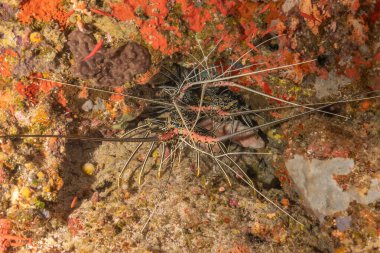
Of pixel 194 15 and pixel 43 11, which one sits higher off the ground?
pixel 43 11

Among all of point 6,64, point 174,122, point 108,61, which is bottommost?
point 174,122

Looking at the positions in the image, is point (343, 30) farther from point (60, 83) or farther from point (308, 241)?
point (60, 83)

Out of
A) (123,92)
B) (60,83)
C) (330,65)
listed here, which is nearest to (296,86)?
(330,65)

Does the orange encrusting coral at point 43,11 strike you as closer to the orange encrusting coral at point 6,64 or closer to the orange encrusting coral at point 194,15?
the orange encrusting coral at point 6,64

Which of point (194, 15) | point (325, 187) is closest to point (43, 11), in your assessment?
point (194, 15)

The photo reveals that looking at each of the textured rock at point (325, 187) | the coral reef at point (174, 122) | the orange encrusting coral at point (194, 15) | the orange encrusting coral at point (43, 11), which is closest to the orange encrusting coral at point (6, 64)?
the coral reef at point (174, 122)

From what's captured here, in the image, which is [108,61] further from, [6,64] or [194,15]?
[194,15]

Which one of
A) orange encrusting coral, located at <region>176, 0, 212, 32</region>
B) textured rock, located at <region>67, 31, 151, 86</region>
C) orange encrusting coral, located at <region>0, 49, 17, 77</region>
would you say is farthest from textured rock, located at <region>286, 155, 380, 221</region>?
orange encrusting coral, located at <region>0, 49, 17, 77</region>
